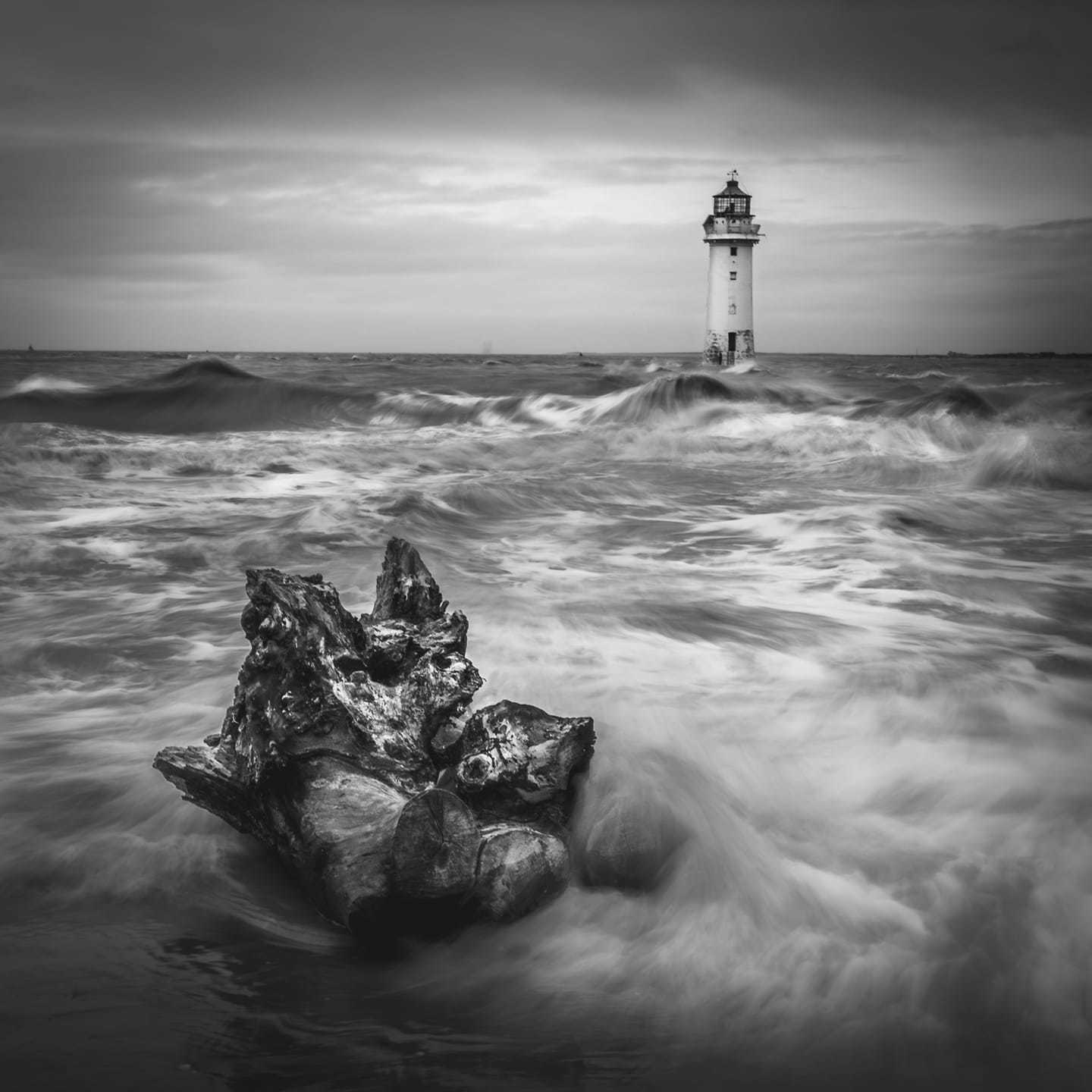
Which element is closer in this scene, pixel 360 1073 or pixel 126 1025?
pixel 360 1073

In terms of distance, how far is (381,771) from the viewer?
2607mm

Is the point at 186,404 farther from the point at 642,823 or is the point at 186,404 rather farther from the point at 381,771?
the point at 642,823

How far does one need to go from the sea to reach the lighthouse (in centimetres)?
3067

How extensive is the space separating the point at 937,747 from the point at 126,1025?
9.35 feet

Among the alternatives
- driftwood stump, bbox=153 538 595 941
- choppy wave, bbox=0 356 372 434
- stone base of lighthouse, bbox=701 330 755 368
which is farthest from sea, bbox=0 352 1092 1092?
stone base of lighthouse, bbox=701 330 755 368

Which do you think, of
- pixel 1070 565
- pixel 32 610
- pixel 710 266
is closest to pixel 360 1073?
pixel 32 610

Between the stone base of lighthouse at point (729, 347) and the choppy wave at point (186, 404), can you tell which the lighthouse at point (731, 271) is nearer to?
the stone base of lighthouse at point (729, 347)

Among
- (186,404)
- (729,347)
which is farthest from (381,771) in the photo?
(729,347)

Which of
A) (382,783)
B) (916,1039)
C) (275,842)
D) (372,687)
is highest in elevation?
(372,687)

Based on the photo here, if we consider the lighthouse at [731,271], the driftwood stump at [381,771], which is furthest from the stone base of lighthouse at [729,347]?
the driftwood stump at [381,771]

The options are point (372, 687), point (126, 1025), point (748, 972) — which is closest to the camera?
point (126, 1025)

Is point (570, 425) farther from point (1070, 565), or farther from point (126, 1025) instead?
point (126, 1025)

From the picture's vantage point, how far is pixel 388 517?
344 inches

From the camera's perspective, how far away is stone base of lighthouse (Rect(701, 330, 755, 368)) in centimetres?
3794
